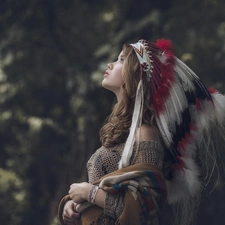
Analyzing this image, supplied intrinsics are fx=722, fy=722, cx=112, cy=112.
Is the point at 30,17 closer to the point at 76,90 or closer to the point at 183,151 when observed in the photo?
the point at 76,90

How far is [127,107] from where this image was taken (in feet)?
8.86

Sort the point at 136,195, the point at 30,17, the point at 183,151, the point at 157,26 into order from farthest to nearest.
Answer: the point at 30,17 → the point at 157,26 → the point at 183,151 → the point at 136,195

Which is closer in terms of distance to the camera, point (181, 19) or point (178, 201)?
point (178, 201)

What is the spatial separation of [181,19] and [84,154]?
1.31 meters

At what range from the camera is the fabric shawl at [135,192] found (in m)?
2.53

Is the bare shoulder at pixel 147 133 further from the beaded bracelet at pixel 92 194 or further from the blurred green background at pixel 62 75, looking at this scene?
the blurred green background at pixel 62 75

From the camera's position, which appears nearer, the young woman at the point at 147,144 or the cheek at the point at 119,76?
the young woman at the point at 147,144

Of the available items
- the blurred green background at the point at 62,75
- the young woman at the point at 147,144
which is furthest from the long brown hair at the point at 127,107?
the blurred green background at the point at 62,75

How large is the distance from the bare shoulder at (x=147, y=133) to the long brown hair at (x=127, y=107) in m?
0.02

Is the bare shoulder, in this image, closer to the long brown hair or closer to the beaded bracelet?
the long brown hair

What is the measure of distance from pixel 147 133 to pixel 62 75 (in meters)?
3.33

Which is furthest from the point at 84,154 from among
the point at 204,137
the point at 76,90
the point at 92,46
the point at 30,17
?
the point at 204,137

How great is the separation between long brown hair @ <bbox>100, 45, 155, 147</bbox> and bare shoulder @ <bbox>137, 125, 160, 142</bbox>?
22 millimetres

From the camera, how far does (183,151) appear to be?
274 centimetres
